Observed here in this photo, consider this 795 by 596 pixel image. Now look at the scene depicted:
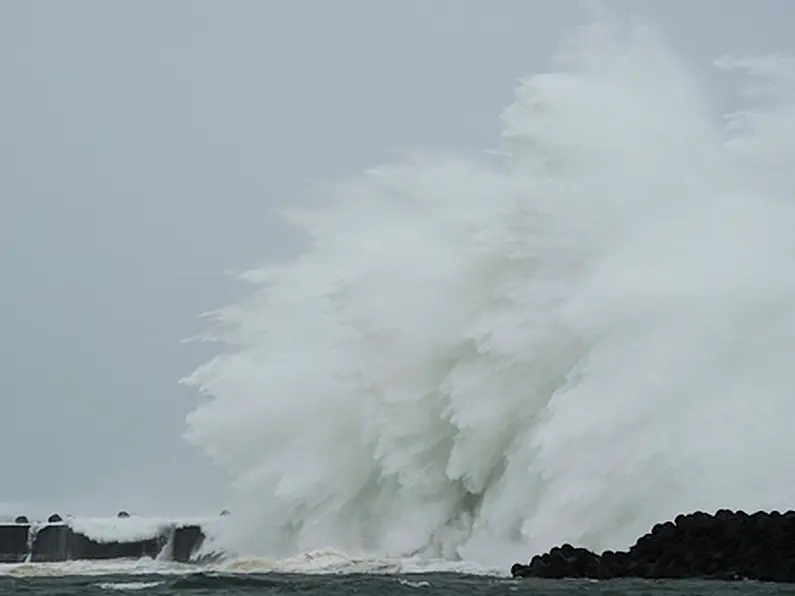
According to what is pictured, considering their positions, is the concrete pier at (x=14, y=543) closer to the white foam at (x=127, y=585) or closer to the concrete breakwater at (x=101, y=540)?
the concrete breakwater at (x=101, y=540)

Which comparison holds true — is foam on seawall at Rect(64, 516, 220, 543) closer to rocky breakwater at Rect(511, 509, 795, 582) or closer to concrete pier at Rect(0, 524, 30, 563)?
concrete pier at Rect(0, 524, 30, 563)

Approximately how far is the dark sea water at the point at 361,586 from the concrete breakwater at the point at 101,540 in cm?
772

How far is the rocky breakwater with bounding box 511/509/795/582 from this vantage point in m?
16.5

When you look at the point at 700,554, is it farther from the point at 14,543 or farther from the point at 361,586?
the point at 14,543

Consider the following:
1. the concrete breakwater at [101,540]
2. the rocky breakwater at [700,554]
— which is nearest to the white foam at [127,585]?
the rocky breakwater at [700,554]

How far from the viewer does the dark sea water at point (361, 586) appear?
15.2 meters

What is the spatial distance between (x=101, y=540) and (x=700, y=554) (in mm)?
14383

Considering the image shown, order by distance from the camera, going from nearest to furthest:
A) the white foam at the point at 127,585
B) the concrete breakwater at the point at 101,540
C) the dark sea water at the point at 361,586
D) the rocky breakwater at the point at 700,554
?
the dark sea water at the point at 361,586 < the rocky breakwater at the point at 700,554 < the white foam at the point at 127,585 < the concrete breakwater at the point at 101,540

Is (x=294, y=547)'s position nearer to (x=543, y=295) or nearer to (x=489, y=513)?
(x=489, y=513)

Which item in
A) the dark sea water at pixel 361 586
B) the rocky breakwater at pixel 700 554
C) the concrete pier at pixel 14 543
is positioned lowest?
the dark sea water at pixel 361 586

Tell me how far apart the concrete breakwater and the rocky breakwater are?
1051 cm

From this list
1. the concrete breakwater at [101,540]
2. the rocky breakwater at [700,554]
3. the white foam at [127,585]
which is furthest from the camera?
the concrete breakwater at [101,540]

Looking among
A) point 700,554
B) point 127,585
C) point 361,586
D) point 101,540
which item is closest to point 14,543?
point 101,540

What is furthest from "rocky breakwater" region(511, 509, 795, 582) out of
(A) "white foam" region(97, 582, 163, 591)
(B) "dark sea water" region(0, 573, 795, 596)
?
(A) "white foam" region(97, 582, 163, 591)
